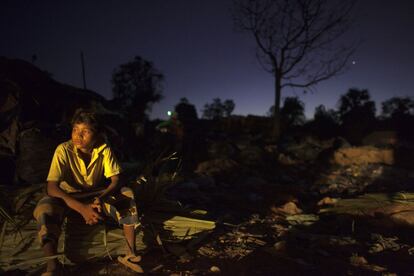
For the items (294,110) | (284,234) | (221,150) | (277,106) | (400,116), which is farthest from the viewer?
(294,110)

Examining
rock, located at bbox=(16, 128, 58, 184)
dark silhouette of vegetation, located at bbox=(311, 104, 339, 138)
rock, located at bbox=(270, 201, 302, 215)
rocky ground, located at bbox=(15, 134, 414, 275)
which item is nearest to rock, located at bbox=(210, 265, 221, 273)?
rocky ground, located at bbox=(15, 134, 414, 275)

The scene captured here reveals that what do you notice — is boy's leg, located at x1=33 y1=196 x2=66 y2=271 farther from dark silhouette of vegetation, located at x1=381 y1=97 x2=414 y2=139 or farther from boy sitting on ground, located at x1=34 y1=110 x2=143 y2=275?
dark silhouette of vegetation, located at x1=381 y1=97 x2=414 y2=139

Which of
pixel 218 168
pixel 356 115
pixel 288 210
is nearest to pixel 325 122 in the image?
pixel 356 115

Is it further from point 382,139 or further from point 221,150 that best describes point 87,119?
point 382,139

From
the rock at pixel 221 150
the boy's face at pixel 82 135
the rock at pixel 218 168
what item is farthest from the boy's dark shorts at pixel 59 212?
the rock at pixel 221 150

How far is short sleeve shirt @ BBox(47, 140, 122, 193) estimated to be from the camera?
8.36 ft

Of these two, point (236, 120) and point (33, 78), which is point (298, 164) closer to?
point (33, 78)

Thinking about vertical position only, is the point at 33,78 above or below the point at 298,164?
above

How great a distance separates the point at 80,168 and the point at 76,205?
1.33ft

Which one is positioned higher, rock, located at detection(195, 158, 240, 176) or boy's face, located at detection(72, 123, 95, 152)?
boy's face, located at detection(72, 123, 95, 152)

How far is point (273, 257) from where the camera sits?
2797 mm

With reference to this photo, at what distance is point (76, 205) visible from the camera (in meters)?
2.38

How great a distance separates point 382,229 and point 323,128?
11.9 meters

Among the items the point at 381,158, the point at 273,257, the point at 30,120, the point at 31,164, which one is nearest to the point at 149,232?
the point at 273,257
